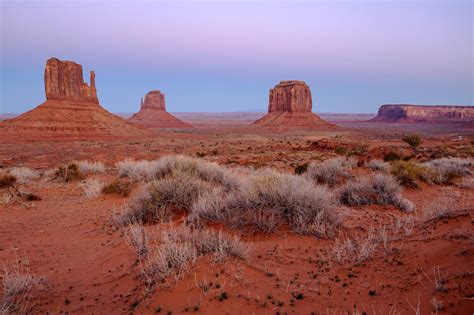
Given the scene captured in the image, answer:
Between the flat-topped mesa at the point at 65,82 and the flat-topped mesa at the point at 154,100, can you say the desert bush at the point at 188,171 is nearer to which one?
the flat-topped mesa at the point at 65,82

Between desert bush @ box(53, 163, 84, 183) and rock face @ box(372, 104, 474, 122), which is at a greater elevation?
rock face @ box(372, 104, 474, 122)

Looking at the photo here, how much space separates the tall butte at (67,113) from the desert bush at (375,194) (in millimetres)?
51643

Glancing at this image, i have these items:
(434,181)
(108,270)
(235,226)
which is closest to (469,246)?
(235,226)

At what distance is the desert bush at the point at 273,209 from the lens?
5.61 m

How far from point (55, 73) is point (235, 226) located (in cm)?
6611

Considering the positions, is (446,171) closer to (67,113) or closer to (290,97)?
(67,113)

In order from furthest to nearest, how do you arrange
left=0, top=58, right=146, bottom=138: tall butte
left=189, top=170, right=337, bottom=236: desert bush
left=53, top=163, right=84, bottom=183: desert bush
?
left=0, top=58, right=146, bottom=138: tall butte, left=53, top=163, right=84, bottom=183: desert bush, left=189, top=170, right=337, bottom=236: desert bush

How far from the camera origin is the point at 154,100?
12394cm

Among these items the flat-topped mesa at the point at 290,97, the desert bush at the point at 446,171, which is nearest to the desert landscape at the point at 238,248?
the desert bush at the point at 446,171

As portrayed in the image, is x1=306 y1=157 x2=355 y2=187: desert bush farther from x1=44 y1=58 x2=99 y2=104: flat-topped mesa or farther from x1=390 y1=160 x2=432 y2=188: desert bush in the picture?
x1=44 y1=58 x2=99 y2=104: flat-topped mesa

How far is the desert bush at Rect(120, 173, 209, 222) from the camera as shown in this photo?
6.57 metres

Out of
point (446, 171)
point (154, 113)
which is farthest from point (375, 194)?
point (154, 113)

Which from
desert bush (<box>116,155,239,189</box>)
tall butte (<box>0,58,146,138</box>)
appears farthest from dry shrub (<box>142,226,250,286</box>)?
tall butte (<box>0,58,146,138</box>)

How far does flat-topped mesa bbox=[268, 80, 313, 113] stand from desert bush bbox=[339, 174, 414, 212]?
9311cm
